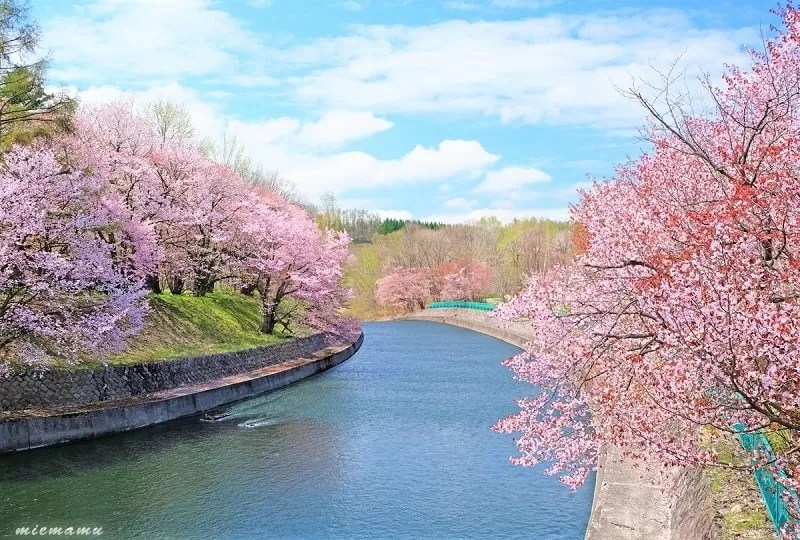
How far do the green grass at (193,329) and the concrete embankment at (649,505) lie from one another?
1823 centimetres

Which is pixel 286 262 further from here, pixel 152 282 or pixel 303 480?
pixel 303 480

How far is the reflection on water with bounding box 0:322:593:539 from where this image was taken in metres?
15.2

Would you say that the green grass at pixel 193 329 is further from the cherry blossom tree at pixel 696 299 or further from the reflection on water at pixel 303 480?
the cherry blossom tree at pixel 696 299

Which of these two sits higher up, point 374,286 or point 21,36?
point 21,36

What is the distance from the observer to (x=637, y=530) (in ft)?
42.2

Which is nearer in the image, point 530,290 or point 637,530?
point 530,290

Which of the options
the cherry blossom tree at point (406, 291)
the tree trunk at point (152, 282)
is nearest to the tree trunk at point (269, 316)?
the tree trunk at point (152, 282)

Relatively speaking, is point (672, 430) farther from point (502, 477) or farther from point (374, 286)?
point (374, 286)

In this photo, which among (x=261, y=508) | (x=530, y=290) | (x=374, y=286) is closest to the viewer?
(x=530, y=290)

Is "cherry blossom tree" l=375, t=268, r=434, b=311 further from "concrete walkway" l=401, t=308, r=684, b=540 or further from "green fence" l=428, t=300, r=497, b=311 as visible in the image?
"concrete walkway" l=401, t=308, r=684, b=540

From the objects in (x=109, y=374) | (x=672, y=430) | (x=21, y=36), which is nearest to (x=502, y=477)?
(x=672, y=430)

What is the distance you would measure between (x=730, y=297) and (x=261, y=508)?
1204 cm

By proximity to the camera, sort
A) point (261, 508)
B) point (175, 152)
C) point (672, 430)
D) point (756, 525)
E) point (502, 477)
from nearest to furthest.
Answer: point (756, 525)
point (672, 430)
point (261, 508)
point (502, 477)
point (175, 152)

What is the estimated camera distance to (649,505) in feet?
45.6
